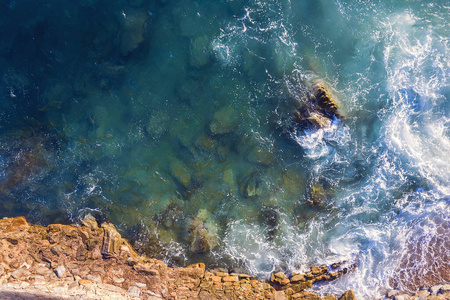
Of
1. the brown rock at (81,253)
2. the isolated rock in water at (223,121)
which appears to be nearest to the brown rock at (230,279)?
the brown rock at (81,253)

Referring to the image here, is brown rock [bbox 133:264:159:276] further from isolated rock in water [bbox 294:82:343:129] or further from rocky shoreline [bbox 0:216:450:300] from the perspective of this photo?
isolated rock in water [bbox 294:82:343:129]

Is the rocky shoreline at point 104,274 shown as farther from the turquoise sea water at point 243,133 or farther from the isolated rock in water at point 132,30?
the isolated rock in water at point 132,30

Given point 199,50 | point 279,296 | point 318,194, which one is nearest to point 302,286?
point 279,296

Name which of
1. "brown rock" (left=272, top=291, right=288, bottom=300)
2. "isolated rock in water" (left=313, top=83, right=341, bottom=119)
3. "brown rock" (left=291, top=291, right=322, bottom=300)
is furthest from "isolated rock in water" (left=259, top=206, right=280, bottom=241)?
"isolated rock in water" (left=313, top=83, right=341, bottom=119)

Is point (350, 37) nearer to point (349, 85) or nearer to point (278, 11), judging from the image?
point (349, 85)

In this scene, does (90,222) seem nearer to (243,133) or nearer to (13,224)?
(13,224)

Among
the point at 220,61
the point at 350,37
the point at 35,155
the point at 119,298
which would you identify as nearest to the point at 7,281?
the point at 119,298
